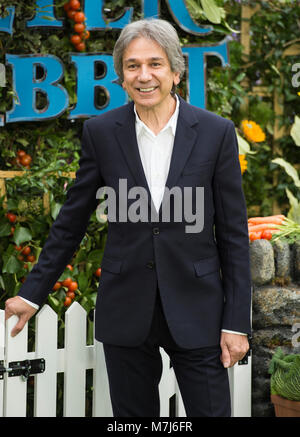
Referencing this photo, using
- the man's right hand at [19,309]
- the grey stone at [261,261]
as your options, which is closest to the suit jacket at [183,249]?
the man's right hand at [19,309]

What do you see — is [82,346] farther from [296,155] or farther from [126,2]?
[296,155]

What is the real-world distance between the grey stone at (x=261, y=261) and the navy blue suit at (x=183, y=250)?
90 centimetres

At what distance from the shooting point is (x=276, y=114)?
491cm

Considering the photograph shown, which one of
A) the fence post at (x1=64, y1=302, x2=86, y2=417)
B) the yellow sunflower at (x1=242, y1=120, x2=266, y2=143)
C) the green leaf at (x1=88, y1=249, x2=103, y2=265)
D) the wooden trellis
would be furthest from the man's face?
the wooden trellis

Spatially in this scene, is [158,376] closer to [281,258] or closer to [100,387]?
[100,387]

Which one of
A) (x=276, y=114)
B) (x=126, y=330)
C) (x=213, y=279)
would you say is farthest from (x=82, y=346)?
(x=276, y=114)

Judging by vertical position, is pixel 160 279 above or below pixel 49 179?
below

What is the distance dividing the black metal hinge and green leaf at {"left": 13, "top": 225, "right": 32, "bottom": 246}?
825 mm

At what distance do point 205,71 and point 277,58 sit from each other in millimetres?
1174

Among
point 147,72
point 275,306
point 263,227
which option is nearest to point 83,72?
point 263,227

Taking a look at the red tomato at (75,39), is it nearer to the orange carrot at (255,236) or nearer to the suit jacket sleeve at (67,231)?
the orange carrot at (255,236)

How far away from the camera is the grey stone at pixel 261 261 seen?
292 cm

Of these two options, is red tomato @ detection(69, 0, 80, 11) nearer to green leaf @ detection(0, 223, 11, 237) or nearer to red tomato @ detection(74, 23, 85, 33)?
red tomato @ detection(74, 23, 85, 33)

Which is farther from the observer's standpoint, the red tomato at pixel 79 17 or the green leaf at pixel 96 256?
the red tomato at pixel 79 17
